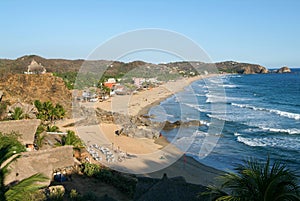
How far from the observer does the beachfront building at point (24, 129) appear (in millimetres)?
13780

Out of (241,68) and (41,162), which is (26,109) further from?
(241,68)

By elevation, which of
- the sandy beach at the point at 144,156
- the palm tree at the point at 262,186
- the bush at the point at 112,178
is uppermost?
the palm tree at the point at 262,186

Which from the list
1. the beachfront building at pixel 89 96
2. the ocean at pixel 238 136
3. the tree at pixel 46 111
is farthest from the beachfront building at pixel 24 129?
the beachfront building at pixel 89 96

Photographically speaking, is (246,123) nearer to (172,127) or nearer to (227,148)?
(172,127)

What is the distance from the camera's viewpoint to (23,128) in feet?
46.9

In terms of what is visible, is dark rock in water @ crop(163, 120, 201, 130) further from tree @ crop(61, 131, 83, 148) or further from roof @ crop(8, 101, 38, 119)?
tree @ crop(61, 131, 83, 148)

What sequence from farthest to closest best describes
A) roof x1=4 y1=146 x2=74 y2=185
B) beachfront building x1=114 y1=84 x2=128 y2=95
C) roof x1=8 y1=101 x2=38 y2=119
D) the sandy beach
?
beachfront building x1=114 y1=84 x2=128 y2=95
roof x1=8 y1=101 x2=38 y2=119
the sandy beach
roof x1=4 y1=146 x2=74 y2=185

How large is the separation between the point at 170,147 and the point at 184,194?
45.6ft

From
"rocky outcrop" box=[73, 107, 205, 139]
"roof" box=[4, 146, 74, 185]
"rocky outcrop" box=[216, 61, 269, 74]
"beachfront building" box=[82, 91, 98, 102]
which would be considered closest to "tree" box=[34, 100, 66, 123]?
"rocky outcrop" box=[73, 107, 205, 139]

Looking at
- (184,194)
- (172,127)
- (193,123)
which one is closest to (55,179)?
(184,194)

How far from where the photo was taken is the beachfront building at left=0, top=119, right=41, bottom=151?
1378 centimetres

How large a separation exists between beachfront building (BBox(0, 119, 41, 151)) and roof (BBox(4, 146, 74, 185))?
2.39 meters

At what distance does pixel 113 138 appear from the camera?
23.2 metres

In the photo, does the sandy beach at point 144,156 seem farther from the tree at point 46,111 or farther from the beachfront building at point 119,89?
the beachfront building at point 119,89
